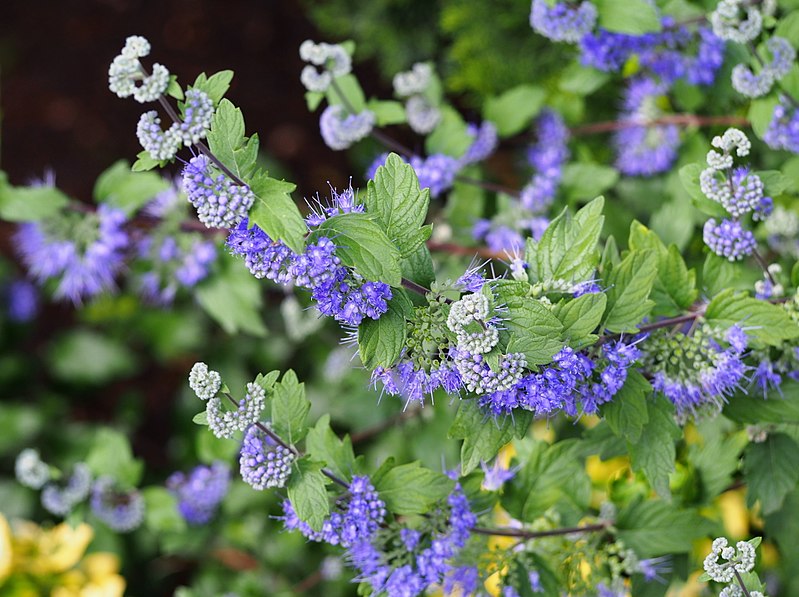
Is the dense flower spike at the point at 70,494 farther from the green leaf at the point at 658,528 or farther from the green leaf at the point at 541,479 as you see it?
the green leaf at the point at 658,528

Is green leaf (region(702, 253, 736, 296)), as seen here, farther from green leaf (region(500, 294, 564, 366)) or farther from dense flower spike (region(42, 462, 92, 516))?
dense flower spike (region(42, 462, 92, 516))

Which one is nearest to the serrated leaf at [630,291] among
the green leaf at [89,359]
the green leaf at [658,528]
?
the green leaf at [658,528]

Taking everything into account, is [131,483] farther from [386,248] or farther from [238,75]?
[238,75]

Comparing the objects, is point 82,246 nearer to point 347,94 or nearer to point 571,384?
point 347,94

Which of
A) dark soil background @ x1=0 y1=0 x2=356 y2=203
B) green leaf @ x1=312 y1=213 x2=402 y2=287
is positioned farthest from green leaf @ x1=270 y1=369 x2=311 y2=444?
dark soil background @ x1=0 y1=0 x2=356 y2=203

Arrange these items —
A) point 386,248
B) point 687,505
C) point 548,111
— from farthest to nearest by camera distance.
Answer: point 548,111 < point 687,505 < point 386,248

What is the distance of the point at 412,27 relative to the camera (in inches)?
130

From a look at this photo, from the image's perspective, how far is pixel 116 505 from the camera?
250 centimetres

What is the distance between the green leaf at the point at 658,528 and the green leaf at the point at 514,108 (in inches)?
45.4

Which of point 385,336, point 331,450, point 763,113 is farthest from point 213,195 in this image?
point 763,113

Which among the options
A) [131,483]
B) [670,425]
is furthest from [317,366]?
[670,425]

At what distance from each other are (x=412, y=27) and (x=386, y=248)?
224cm

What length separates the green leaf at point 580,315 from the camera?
4.49 ft

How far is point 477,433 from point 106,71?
10.9ft
